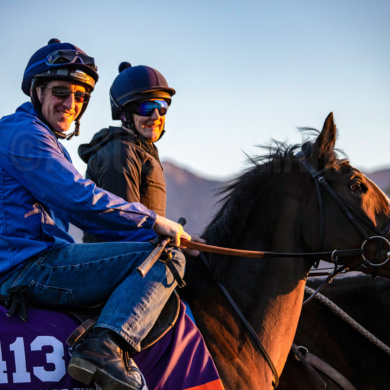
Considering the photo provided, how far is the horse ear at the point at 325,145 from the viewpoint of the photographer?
13.5ft

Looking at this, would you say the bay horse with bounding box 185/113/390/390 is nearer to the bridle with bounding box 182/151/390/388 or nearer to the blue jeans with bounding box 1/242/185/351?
the bridle with bounding box 182/151/390/388

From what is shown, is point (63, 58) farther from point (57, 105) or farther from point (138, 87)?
point (138, 87)

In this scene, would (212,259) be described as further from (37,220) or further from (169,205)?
(169,205)

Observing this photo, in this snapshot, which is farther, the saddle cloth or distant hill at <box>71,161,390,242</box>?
distant hill at <box>71,161,390,242</box>

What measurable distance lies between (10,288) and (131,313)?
0.78m

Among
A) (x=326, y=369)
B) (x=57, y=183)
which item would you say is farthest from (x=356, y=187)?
(x=57, y=183)

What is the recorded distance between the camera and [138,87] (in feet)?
16.0

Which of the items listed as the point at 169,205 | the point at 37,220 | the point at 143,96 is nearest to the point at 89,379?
the point at 37,220

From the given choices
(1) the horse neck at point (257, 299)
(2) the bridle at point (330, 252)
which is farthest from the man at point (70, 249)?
(2) the bridle at point (330, 252)

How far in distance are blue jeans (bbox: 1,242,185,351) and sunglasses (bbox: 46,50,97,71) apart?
4.44 ft

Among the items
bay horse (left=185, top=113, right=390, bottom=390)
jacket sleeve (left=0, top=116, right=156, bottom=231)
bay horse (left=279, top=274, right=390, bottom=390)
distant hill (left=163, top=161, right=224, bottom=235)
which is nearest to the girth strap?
bay horse (left=279, top=274, right=390, bottom=390)

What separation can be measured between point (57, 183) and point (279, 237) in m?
1.83

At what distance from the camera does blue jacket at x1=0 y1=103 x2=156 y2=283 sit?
10.3 ft

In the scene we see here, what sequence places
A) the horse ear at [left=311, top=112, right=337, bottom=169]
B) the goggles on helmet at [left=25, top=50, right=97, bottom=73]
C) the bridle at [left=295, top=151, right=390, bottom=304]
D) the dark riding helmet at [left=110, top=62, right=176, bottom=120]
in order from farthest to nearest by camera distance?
the dark riding helmet at [left=110, top=62, right=176, bottom=120]
the horse ear at [left=311, top=112, right=337, bottom=169]
the bridle at [left=295, top=151, right=390, bottom=304]
the goggles on helmet at [left=25, top=50, right=97, bottom=73]
